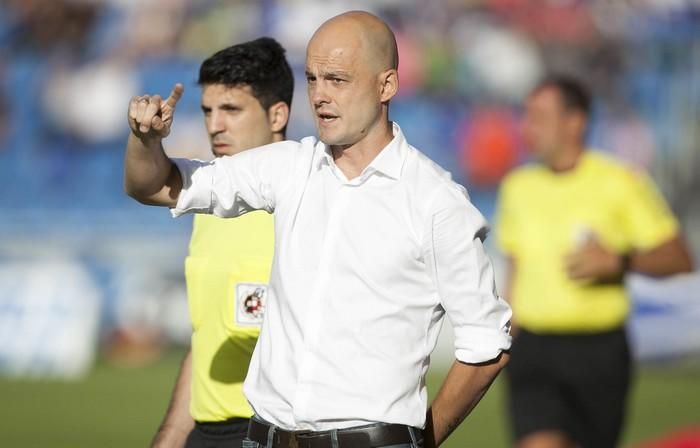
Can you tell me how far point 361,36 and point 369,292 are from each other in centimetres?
80

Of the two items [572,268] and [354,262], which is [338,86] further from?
[572,268]

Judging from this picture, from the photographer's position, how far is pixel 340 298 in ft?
13.0

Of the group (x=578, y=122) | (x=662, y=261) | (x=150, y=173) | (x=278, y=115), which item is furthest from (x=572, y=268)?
(x=150, y=173)

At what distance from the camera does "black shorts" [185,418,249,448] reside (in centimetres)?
487

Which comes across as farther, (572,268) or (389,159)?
(572,268)

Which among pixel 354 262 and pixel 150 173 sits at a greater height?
pixel 150 173

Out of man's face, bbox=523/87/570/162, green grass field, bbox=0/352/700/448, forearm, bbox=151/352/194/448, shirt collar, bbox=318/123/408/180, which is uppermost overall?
shirt collar, bbox=318/123/408/180

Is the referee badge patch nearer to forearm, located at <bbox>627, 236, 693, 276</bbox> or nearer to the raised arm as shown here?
the raised arm

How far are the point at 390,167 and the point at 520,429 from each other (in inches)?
155

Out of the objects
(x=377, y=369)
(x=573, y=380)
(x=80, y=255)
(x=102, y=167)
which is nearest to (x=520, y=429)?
(x=573, y=380)

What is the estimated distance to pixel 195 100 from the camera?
18484 mm

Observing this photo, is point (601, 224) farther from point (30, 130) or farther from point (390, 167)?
point (30, 130)

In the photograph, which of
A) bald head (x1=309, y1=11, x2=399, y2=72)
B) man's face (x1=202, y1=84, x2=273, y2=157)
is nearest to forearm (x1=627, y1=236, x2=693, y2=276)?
man's face (x1=202, y1=84, x2=273, y2=157)

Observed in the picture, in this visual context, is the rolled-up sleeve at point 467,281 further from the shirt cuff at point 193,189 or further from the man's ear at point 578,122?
the man's ear at point 578,122
